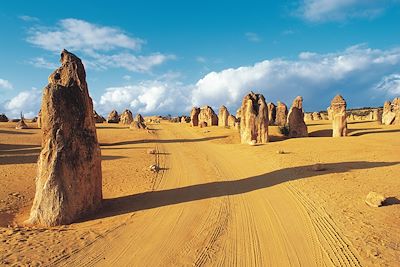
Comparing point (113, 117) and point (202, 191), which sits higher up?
point (113, 117)

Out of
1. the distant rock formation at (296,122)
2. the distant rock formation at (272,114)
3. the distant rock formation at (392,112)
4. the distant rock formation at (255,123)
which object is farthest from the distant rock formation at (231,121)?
the distant rock formation at (392,112)

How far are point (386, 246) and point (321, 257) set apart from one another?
1707 mm

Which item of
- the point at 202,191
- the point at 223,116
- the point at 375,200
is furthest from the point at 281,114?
the point at 375,200

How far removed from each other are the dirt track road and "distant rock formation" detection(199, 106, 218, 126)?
40413 millimetres

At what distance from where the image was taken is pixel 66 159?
9.73 metres

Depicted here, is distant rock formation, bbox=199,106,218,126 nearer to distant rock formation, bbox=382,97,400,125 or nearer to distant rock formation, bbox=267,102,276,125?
distant rock formation, bbox=267,102,276,125

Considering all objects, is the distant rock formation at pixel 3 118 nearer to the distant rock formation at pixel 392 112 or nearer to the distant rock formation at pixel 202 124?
the distant rock formation at pixel 202 124

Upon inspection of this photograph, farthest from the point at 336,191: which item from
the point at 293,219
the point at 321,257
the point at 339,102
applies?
the point at 339,102

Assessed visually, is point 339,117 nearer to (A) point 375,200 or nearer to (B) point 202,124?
→ (A) point 375,200

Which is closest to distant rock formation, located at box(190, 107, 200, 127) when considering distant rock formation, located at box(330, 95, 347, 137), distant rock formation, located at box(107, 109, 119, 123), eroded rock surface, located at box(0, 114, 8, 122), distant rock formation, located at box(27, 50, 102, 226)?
distant rock formation, located at box(107, 109, 119, 123)

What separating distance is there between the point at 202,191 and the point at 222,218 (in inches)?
123

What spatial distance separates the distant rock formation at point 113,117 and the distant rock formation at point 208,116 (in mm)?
19615

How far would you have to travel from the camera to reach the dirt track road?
7168mm

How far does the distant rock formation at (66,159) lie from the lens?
31.0 feet
